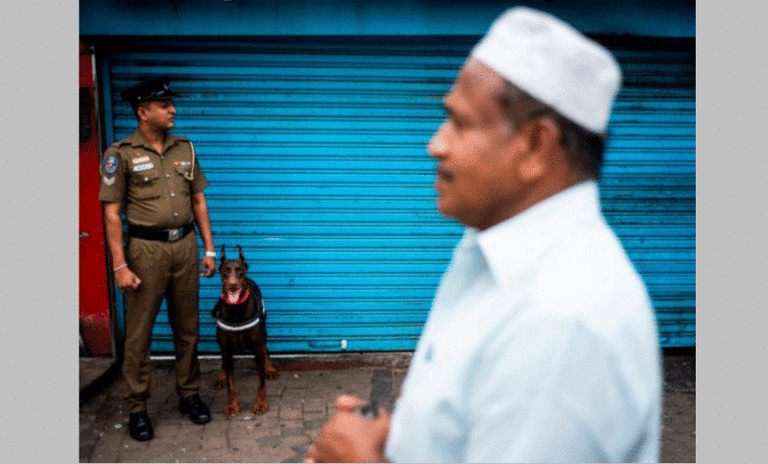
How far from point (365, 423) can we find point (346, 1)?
4.69 metres

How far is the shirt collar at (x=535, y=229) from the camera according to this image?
3.65 ft

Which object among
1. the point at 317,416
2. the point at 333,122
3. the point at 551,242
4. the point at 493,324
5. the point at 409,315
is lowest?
the point at 317,416

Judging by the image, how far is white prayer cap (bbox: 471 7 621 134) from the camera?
1107 millimetres

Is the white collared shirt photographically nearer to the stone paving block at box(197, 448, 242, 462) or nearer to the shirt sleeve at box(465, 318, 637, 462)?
the shirt sleeve at box(465, 318, 637, 462)

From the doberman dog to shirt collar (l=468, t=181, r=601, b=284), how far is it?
3.88m

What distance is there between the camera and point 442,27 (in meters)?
5.45

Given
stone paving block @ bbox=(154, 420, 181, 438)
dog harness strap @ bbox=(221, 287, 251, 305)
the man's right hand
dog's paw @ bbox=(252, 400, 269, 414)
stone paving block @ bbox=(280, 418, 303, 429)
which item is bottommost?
stone paving block @ bbox=(280, 418, 303, 429)

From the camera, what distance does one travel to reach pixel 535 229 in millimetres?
1141

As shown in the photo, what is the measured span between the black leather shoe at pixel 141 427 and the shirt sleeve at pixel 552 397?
4341 millimetres

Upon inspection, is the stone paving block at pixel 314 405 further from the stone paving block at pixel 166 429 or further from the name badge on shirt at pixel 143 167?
the name badge on shirt at pixel 143 167

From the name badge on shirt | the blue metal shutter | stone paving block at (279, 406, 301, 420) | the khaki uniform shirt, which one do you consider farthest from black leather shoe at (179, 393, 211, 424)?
the name badge on shirt

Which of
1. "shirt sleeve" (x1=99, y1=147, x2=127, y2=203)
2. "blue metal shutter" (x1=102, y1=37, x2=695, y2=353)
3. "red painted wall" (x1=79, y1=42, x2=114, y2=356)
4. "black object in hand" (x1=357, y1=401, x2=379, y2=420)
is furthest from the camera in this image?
"blue metal shutter" (x1=102, y1=37, x2=695, y2=353)

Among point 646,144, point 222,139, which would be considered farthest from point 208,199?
point 646,144

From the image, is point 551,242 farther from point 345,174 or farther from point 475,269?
point 345,174
